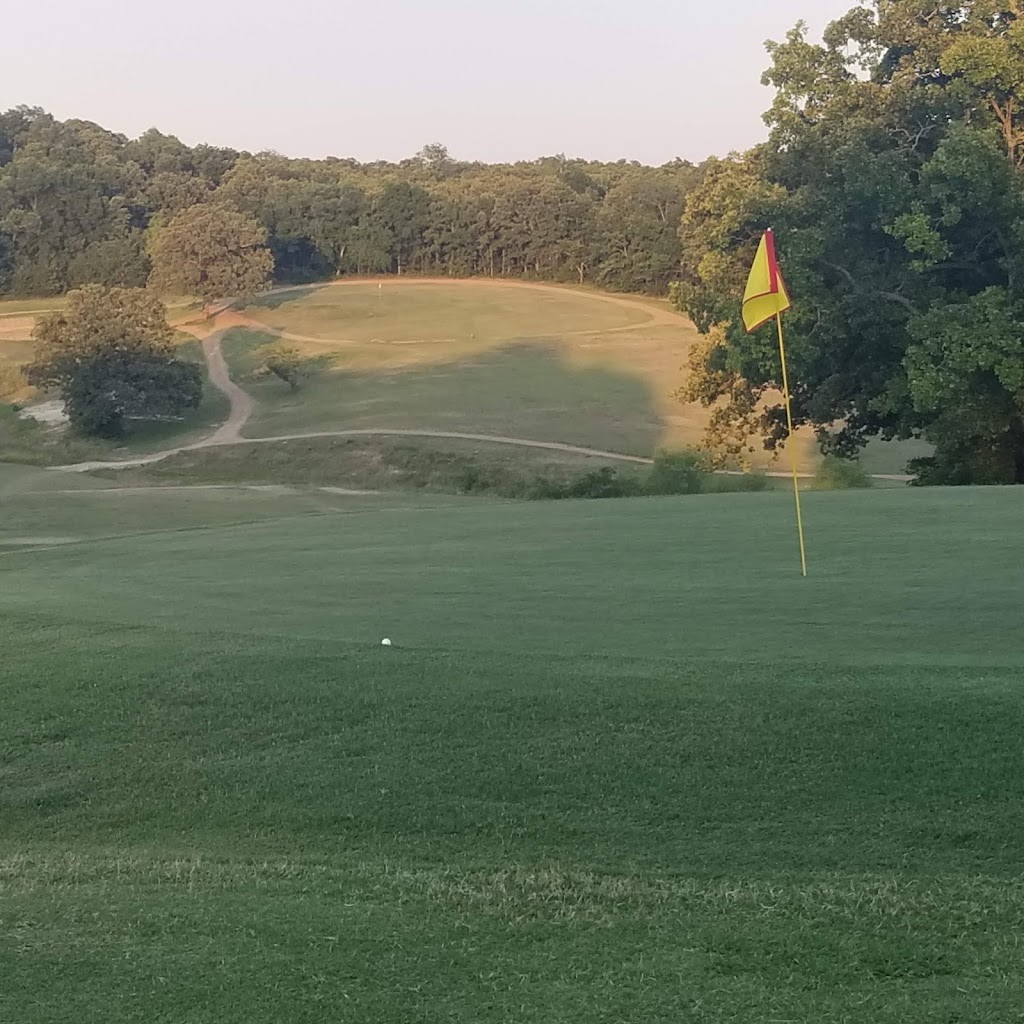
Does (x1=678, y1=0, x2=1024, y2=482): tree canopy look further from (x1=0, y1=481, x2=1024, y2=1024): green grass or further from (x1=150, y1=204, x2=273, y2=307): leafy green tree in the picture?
(x1=150, y1=204, x2=273, y2=307): leafy green tree

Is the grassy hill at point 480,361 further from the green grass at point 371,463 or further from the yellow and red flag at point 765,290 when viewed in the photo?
the yellow and red flag at point 765,290

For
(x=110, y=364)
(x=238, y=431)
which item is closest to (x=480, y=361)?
(x=238, y=431)

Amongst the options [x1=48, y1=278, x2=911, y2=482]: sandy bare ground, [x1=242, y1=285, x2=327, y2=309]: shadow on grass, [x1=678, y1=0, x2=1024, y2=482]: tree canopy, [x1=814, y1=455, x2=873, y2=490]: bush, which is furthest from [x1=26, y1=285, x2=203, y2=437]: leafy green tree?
[x1=814, y1=455, x2=873, y2=490]: bush

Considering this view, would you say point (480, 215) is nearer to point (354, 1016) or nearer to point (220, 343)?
point (220, 343)

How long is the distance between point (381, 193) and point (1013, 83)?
74218 mm

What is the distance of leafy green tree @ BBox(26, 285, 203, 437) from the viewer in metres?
52.3

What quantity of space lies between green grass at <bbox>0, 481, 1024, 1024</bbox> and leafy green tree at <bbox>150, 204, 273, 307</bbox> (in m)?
69.8

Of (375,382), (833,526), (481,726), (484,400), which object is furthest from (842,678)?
(375,382)

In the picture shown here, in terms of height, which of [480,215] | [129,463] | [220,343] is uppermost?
[480,215]

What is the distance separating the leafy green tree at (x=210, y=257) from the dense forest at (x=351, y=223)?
28.3 ft

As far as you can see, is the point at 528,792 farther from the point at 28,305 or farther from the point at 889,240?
the point at 28,305

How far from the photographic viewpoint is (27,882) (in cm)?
507

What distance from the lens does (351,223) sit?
93250mm

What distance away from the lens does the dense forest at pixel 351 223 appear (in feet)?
288
